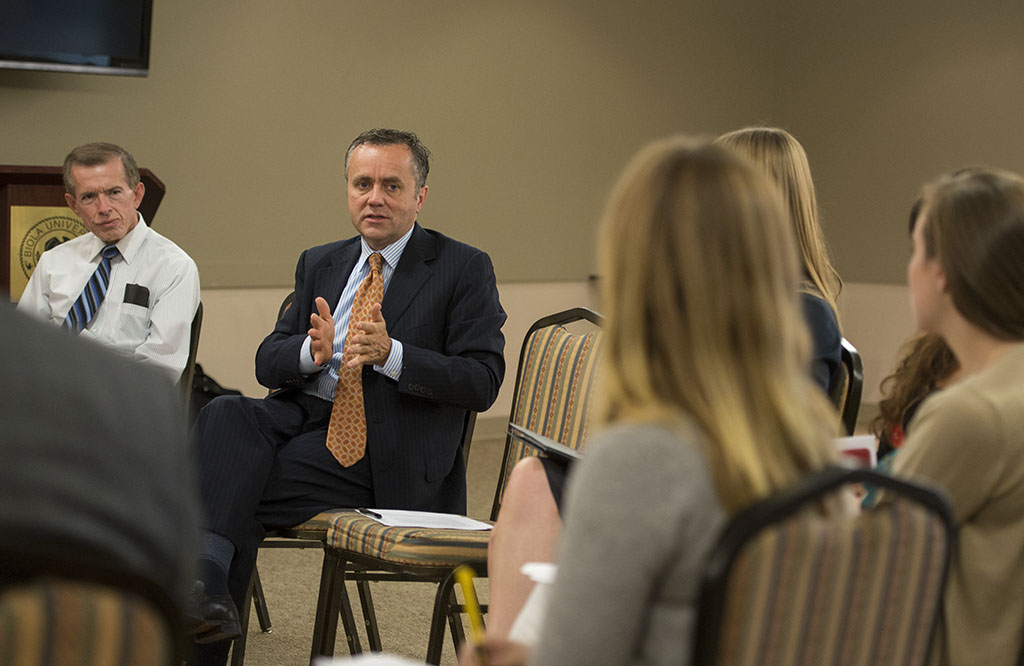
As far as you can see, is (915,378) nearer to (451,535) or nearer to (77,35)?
(451,535)

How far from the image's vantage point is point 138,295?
11.1ft

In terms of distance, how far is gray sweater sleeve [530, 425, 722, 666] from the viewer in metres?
1.03

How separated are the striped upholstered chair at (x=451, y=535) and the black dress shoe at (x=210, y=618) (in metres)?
0.21

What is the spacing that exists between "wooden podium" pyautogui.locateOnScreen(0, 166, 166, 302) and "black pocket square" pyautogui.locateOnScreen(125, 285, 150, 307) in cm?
74

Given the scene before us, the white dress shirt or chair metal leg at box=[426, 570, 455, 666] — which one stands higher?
the white dress shirt

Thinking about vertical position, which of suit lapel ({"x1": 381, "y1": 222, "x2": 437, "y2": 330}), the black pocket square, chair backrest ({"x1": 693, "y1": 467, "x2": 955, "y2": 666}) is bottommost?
the black pocket square

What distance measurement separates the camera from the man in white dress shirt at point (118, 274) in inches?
132

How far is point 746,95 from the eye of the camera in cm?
749

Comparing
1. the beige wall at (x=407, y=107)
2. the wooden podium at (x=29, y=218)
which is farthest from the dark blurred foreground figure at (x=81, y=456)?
the beige wall at (x=407, y=107)

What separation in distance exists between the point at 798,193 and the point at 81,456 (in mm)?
1684

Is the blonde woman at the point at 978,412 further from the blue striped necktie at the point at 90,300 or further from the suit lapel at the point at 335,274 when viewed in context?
the blue striped necktie at the point at 90,300

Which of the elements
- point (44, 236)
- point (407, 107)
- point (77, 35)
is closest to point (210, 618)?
point (44, 236)

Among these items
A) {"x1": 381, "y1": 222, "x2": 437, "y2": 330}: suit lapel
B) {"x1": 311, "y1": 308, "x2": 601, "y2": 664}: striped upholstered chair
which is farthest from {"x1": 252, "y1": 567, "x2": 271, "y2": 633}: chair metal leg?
{"x1": 381, "y1": 222, "x2": 437, "y2": 330}: suit lapel

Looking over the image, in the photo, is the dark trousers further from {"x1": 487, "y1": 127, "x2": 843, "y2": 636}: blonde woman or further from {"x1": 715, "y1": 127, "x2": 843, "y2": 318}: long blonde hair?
{"x1": 715, "y1": 127, "x2": 843, "y2": 318}: long blonde hair
